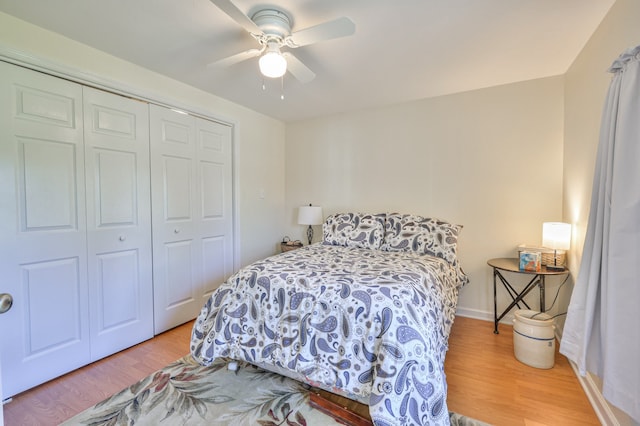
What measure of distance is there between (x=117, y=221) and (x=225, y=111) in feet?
5.08

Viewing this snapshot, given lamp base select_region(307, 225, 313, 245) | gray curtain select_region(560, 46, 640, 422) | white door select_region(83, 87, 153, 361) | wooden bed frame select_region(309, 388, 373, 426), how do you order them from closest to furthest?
1. gray curtain select_region(560, 46, 640, 422)
2. wooden bed frame select_region(309, 388, 373, 426)
3. white door select_region(83, 87, 153, 361)
4. lamp base select_region(307, 225, 313, 245)

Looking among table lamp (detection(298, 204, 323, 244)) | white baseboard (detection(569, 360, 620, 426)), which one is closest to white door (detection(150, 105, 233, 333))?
table lamp (detection(298, 204, 323, 244))

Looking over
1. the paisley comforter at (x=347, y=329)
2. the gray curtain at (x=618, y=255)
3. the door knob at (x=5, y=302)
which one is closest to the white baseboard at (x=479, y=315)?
the paisley comforter at (x=347, y=329)

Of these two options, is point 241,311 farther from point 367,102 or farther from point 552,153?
point 552,153

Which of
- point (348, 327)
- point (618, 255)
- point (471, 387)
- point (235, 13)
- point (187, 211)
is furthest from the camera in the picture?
point (187, 211)

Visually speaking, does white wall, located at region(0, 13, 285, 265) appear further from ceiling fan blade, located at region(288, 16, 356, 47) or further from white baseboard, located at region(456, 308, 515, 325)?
white baseboard, located at region(456, 308, 515, 325)

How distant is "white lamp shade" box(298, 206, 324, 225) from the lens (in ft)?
11.8

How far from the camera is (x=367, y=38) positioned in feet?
6.38

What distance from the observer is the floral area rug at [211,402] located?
1608 millimetres

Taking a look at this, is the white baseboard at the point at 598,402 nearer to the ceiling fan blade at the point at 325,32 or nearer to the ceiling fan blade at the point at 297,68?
the ceiling fan blade at the point at 325,32

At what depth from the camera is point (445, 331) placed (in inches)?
77.9


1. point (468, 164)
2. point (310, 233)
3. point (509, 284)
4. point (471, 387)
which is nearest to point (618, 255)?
point (471, 387)

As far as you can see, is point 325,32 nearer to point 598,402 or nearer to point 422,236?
point 422,236

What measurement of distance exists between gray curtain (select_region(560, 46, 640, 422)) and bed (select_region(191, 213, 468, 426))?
0.70 meters
